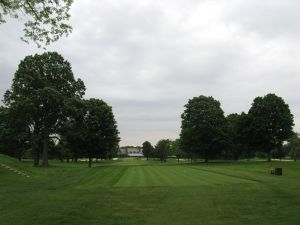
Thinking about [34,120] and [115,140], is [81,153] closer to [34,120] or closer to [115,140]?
[115,140]

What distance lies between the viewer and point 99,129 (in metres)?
79.9

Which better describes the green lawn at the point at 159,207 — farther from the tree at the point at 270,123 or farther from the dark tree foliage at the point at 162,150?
the dark tree foliage at the point at 162,150

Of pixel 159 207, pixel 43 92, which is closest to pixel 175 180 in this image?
pixel 159 207

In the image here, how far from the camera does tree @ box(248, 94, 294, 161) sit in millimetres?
87250

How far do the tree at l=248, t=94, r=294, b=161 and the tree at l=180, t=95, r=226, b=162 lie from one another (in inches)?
276

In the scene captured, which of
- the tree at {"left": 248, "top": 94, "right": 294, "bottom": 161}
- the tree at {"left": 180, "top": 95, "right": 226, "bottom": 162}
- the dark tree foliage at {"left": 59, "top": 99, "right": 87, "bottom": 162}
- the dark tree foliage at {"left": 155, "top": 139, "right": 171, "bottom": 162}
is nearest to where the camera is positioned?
the dark tree foliage at {"left": 59, "top": 99, "right": 87, "bottom": 162}

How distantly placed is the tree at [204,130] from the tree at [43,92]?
31.1 m

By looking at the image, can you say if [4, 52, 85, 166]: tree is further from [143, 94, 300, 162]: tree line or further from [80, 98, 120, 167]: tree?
[143, 94, 300, 162]: tree line

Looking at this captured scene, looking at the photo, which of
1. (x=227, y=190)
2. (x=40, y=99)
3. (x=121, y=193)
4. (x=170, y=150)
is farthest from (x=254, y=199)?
(x=170, y=150)

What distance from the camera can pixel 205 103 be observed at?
9531 centimetres

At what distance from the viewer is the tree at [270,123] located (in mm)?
87250

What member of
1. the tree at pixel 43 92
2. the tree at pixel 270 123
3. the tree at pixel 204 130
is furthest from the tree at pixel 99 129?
the tree at pixel 270 123

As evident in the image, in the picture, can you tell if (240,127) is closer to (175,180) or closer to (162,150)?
(175,180)

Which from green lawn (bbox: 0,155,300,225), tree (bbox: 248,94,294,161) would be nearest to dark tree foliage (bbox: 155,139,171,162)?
tree (bbox: 248,94,294,161)
